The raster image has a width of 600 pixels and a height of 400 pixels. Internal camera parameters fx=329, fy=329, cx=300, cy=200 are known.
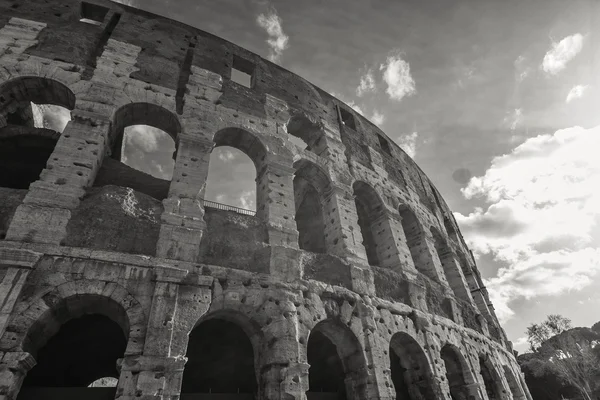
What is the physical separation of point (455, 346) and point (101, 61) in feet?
35.9

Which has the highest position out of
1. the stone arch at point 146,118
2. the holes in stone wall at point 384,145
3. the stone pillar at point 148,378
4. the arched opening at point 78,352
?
the holes in stone wall at point 384,145

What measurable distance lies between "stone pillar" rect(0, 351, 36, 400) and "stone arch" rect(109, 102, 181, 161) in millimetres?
4369

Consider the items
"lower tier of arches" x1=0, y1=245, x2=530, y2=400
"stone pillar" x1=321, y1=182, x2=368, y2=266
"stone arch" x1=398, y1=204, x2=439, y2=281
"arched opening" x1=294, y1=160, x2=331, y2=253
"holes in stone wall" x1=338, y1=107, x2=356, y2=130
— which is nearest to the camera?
"lower tier of arches" x1=0, y1=245, x2=530, y2=400

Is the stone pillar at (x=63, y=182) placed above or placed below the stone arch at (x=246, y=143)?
below

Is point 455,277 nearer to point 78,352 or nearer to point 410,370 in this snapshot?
point 410,370

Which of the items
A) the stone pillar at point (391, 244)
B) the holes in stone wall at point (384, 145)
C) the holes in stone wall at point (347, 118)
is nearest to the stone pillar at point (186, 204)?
the stone pillar at point (391, 244)

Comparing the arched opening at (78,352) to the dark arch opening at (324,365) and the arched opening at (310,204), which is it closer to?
the dark arch opening at (324,365)

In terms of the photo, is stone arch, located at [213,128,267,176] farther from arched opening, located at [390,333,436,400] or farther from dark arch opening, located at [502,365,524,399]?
dark arch opening, located at [502,365,524,399]

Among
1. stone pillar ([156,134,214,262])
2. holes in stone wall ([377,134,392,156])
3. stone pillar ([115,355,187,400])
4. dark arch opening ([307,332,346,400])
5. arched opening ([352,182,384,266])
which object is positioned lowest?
stone pillar ([115,355,187,400])

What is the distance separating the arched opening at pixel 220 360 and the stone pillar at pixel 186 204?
2074 millimetres

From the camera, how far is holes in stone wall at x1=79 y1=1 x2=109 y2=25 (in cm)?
937

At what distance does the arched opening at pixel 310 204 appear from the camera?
9148 millimetres

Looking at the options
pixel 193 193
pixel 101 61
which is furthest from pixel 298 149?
pixel 101 61

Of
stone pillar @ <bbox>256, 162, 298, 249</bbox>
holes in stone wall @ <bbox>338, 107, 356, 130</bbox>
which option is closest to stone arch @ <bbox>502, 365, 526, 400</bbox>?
stone pillar @ <bbox>256, 162, 298, 249</bbox>
